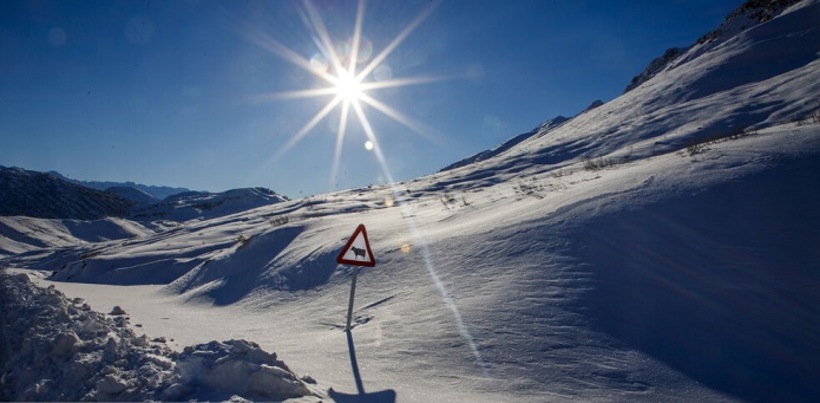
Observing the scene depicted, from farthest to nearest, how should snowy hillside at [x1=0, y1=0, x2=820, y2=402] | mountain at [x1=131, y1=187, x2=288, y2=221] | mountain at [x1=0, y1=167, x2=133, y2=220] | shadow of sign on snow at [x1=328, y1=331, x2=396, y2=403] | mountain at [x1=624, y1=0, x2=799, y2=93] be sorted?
1. mountain at [x1=0, y1=167, x2=133, y2=220]
2. mountain at [x1=131, y1=187, x2=288, y2=221]
3. mountain at [x1=624, y1=0, x2=799, y2=93]
4. snowy hillside at [x1=0, y1=0, x2=820, y2=402]
5. shadow of sign on snow at [x1=328, y1=331, x2=396, y2=403]

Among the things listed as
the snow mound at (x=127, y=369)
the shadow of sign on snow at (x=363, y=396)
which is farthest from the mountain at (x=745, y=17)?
the snow mound at (x=127, y=369)

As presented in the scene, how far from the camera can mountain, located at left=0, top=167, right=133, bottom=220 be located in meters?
63.8

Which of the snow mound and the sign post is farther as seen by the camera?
the sign post

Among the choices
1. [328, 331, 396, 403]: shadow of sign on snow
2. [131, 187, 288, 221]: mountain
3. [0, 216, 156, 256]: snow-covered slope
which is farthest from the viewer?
[131, 187, 288, 221]: mountain

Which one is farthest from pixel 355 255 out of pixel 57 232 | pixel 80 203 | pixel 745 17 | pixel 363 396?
pixel 80 203

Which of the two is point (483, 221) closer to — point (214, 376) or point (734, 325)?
point (734, 325)

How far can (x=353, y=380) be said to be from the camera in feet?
10.6

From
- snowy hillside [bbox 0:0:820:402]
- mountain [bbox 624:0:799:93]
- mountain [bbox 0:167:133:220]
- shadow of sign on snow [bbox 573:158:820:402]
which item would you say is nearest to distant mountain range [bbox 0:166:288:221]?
mountain [bbox 0:167:133:220]

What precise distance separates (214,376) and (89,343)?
1.32 metres

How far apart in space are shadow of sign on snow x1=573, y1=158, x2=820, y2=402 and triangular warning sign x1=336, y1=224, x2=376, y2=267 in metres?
2.23

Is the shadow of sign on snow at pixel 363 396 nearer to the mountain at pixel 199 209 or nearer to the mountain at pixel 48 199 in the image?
the mountain at pixel 199 209

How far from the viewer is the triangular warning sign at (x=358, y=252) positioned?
4473 mm

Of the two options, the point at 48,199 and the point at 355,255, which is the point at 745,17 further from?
the point at 48,199

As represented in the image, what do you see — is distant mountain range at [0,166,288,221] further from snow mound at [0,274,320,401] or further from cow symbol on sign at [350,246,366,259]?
snow mound at [0,274,320,401]
